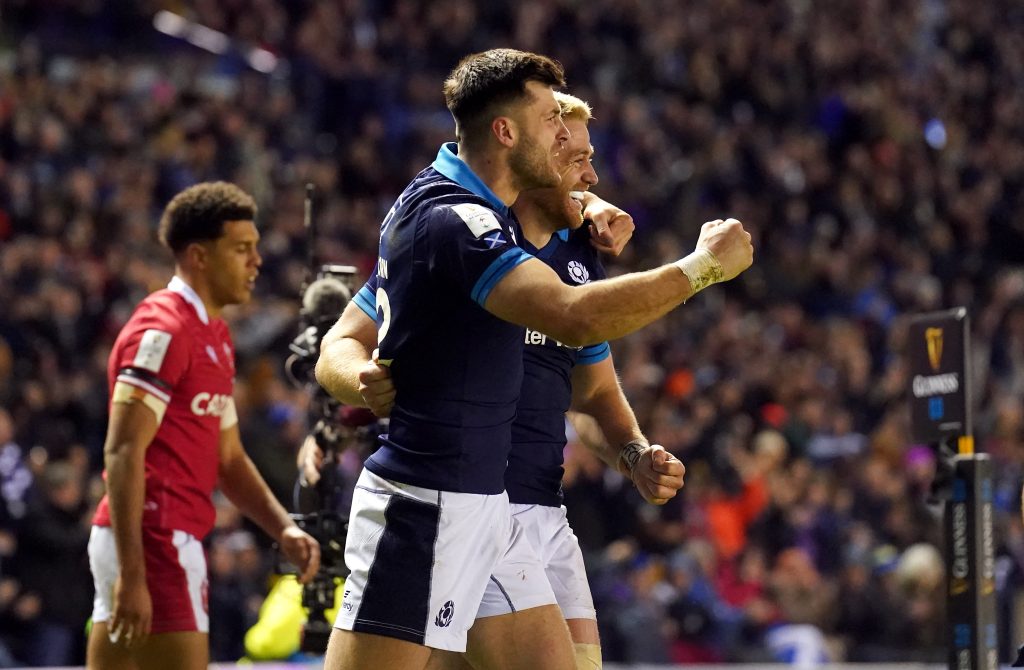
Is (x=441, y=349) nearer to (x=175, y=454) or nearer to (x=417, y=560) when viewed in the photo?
(x=417, y=560)

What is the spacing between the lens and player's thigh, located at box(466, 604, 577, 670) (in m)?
4.42

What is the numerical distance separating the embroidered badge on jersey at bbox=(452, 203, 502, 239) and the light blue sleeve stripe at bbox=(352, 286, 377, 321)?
72 centimetres

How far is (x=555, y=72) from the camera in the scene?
4.34m

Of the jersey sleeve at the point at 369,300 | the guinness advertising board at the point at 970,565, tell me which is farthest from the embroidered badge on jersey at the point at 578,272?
the guinness advertising board at the point at 970,565

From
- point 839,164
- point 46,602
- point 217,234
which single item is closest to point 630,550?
point 46,602

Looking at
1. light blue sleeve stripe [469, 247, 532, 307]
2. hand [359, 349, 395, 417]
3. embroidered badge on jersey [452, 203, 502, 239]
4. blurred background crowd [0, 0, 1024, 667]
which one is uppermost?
blurred background crowd [0, 0, 1024, 667]

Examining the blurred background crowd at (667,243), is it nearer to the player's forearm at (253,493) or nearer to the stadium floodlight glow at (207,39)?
the stadium floodlight glow at (207,39)

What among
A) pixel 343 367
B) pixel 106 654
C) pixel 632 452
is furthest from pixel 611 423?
pixel 106 654

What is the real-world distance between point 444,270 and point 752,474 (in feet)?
32.6

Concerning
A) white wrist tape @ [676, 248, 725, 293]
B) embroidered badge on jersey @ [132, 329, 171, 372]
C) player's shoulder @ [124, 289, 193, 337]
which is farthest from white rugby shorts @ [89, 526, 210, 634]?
white wrist tape @ [676, 248, 725, 293]

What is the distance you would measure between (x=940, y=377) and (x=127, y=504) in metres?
3.18

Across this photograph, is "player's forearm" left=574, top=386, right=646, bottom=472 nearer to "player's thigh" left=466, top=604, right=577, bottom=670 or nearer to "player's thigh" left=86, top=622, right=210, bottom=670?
"player's thigh" left=466, top=604, right=577, bottom=670

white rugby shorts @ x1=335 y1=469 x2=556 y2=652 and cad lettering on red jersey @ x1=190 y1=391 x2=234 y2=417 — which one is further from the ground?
cad lettering on red jersey @ x1=190 y1=391 x2=234 y2=417

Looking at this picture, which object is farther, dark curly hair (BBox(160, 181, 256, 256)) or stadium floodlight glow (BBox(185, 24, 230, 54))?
stadium floodlight glow (BBox(185, 24, 230, 54))
